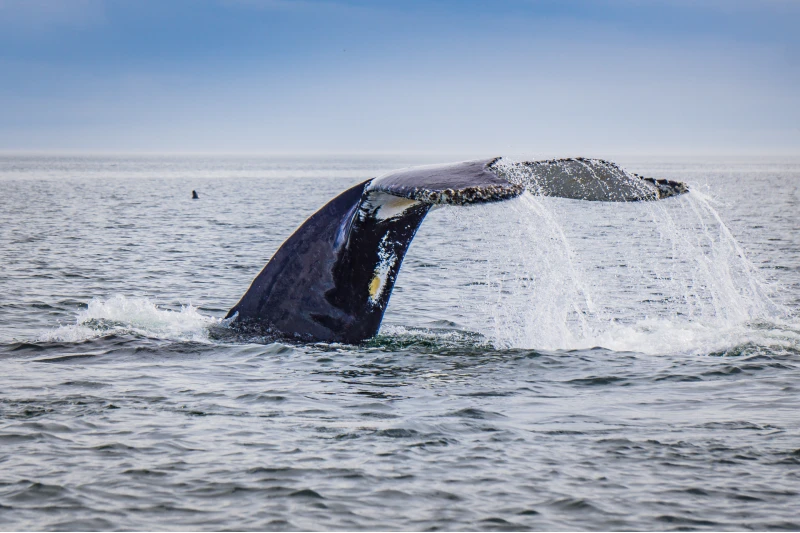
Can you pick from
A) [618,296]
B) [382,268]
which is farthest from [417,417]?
[618,296]

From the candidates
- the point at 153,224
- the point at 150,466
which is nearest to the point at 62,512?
the point at 150,466

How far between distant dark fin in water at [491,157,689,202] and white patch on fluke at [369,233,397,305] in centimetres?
163

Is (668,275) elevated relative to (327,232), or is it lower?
lower

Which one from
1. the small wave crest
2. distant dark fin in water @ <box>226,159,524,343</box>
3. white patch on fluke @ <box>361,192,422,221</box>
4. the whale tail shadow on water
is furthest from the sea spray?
the small wave crest

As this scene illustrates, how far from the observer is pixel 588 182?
6.94 metres

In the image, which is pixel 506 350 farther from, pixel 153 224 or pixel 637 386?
pixel 153 224

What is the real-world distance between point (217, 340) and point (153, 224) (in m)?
25.3

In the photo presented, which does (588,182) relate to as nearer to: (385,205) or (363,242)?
(385,205)

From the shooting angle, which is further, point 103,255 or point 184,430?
point 103,255

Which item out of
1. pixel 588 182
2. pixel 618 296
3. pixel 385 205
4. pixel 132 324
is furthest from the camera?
pixel 618 296

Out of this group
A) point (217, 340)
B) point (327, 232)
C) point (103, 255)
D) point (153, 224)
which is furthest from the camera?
point (153, 224)

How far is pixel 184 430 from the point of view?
7.07 meters

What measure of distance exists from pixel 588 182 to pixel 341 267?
2.32 metres

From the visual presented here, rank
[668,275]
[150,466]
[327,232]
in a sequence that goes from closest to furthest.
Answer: [150,466], [327,232], [668,275]
